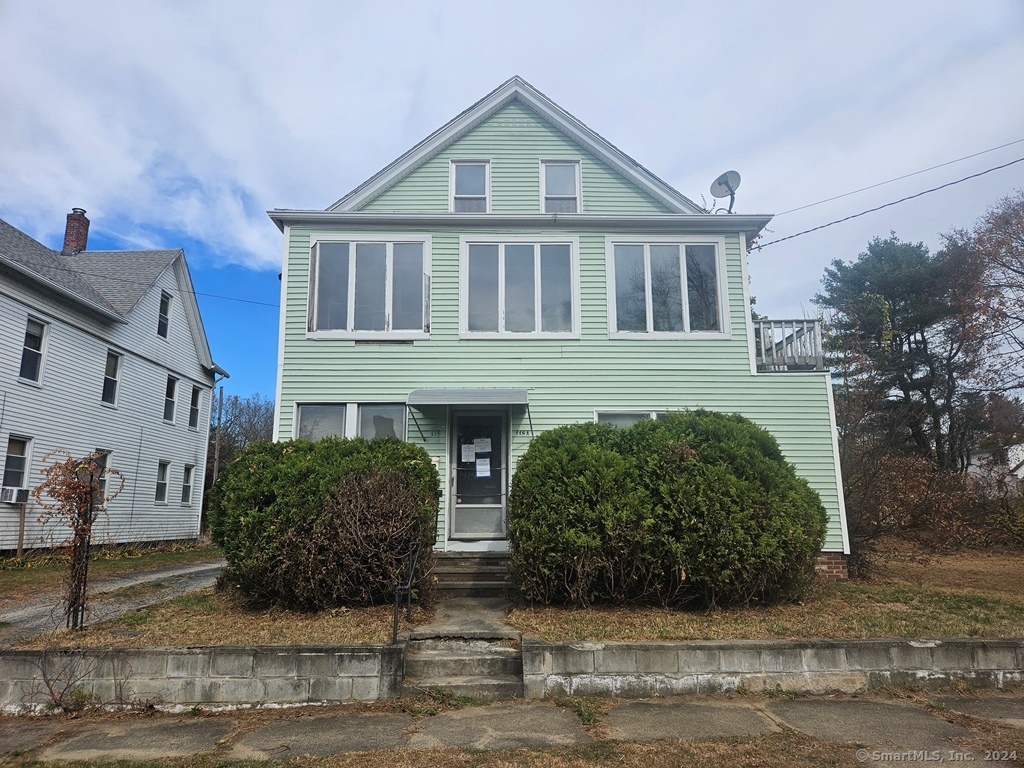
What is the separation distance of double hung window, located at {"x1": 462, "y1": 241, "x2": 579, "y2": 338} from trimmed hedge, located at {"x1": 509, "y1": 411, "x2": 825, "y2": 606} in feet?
12.3

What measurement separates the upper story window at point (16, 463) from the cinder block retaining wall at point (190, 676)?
36.7 ft

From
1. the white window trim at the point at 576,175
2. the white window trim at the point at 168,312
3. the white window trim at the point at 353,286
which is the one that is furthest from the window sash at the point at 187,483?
the white window trim at the point at 576,175

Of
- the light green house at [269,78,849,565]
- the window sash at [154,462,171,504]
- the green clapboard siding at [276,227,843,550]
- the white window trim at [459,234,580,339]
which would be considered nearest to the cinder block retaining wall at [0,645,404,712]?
the light green house at [269,78,849,565]

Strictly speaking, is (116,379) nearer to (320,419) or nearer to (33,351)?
(33,351)

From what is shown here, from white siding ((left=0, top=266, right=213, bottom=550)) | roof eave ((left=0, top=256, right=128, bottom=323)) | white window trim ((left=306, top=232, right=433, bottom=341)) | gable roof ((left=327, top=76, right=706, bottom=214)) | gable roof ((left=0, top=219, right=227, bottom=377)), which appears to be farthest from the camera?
gable roof ((left=0, top=219, right=227, bottom=377))

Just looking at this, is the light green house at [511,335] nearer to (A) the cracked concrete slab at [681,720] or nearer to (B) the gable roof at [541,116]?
(B) the gable roof at [541,116]

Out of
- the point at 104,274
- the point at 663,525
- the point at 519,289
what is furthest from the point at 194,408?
the point at 663,525

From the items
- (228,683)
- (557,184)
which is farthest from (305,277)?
(228,683)

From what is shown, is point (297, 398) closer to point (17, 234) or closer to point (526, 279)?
point (526, 279)

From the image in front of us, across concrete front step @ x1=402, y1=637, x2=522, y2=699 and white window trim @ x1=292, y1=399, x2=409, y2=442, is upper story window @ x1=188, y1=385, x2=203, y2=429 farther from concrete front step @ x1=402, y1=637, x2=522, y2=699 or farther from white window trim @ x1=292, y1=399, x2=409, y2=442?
concrete front step @ x1=402, y1=637, x2=522, y2=699

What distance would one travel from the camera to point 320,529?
6523 mm

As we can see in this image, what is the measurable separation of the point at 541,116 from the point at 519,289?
3651 mm

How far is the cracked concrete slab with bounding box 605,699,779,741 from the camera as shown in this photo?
4.36 metres

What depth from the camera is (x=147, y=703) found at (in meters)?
5.00
